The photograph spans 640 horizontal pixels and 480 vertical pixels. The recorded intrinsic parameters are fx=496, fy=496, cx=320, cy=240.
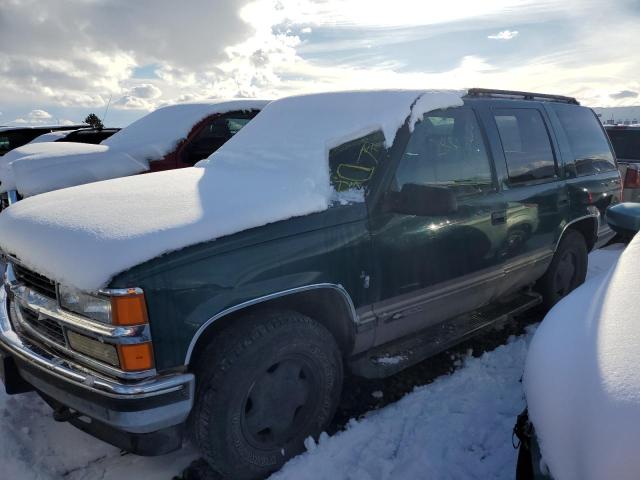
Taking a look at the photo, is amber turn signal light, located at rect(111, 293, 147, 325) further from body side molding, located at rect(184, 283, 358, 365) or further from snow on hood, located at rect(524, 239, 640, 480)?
snow on hood, located at rect(524, 239, 640, 480)

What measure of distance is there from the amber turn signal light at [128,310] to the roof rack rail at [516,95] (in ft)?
8.74

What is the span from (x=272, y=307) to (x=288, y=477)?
863mm

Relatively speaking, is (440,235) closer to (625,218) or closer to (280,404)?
(625,218)

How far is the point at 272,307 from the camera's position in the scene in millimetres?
2492

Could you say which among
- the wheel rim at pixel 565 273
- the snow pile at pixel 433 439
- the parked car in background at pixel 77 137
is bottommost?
the snow pile at pixel 433 439

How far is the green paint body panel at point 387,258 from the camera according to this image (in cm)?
210

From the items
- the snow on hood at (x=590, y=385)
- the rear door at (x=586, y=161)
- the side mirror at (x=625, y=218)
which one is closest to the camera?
the snow on hood at (x=590, y=385)

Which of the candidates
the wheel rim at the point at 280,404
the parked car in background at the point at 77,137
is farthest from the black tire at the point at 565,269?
the parked car in background at the point at 77,137

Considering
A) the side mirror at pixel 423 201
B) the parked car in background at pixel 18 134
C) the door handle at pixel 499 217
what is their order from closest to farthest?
the side mirror at pixel 423 201 < the door handle at pixel 499 217 < the parked car in background at pixel 18 134

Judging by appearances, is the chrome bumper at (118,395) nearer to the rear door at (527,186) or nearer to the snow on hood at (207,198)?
the snow on hood at (207,198)

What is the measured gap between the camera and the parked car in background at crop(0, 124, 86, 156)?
10.5m

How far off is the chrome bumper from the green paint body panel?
105mm

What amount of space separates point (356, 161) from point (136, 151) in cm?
434

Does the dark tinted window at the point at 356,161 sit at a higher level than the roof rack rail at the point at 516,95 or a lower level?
lower
